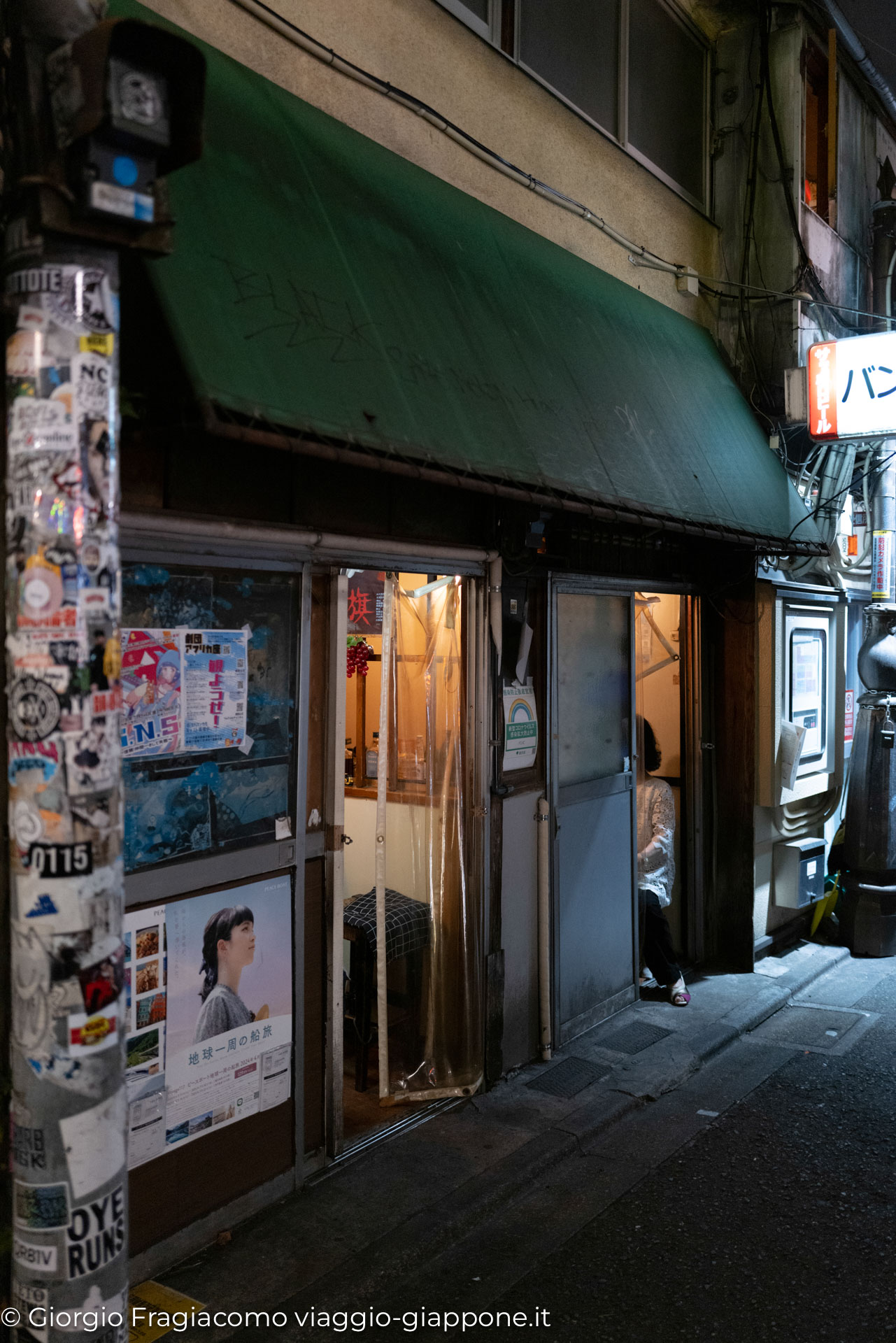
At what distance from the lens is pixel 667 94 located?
888cm

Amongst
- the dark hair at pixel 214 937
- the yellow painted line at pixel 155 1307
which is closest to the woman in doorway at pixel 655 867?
the dark hair at pixel 214 937

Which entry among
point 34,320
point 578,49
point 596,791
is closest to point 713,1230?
point 596,791

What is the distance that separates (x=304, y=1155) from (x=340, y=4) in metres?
5.99

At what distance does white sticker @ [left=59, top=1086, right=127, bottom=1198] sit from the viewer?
2.73m

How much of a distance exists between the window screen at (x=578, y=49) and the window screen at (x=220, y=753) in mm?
4667

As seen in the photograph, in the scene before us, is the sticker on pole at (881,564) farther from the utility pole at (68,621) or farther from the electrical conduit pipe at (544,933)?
the utility pole at (68,621)

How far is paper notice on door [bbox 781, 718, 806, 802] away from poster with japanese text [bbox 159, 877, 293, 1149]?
5.72 metres

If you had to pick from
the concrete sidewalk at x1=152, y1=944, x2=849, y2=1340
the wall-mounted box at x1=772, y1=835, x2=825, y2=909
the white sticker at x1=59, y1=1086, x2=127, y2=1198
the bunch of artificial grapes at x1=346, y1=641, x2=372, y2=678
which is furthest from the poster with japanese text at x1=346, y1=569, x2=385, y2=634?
the white sticker at x1=59, y1=1086, x2=127, y2=1198

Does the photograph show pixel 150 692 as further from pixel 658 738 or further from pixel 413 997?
pixel 658 738

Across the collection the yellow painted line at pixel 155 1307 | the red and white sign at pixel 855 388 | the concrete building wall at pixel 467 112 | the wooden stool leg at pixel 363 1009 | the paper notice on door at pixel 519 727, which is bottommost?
the yellow painted line at pixel 155 1307

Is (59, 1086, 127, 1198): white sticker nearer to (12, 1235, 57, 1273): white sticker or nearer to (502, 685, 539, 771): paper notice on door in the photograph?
(12, 1235, 57, 1273): white sticker

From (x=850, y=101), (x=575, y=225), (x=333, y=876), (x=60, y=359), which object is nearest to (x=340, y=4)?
(x=575, y=225)

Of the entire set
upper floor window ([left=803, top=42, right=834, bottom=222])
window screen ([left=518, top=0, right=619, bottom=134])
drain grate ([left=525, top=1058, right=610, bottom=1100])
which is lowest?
drain grate ([left=525, top=1058, right=610, bottom=1100])

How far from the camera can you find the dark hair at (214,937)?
461 cm
